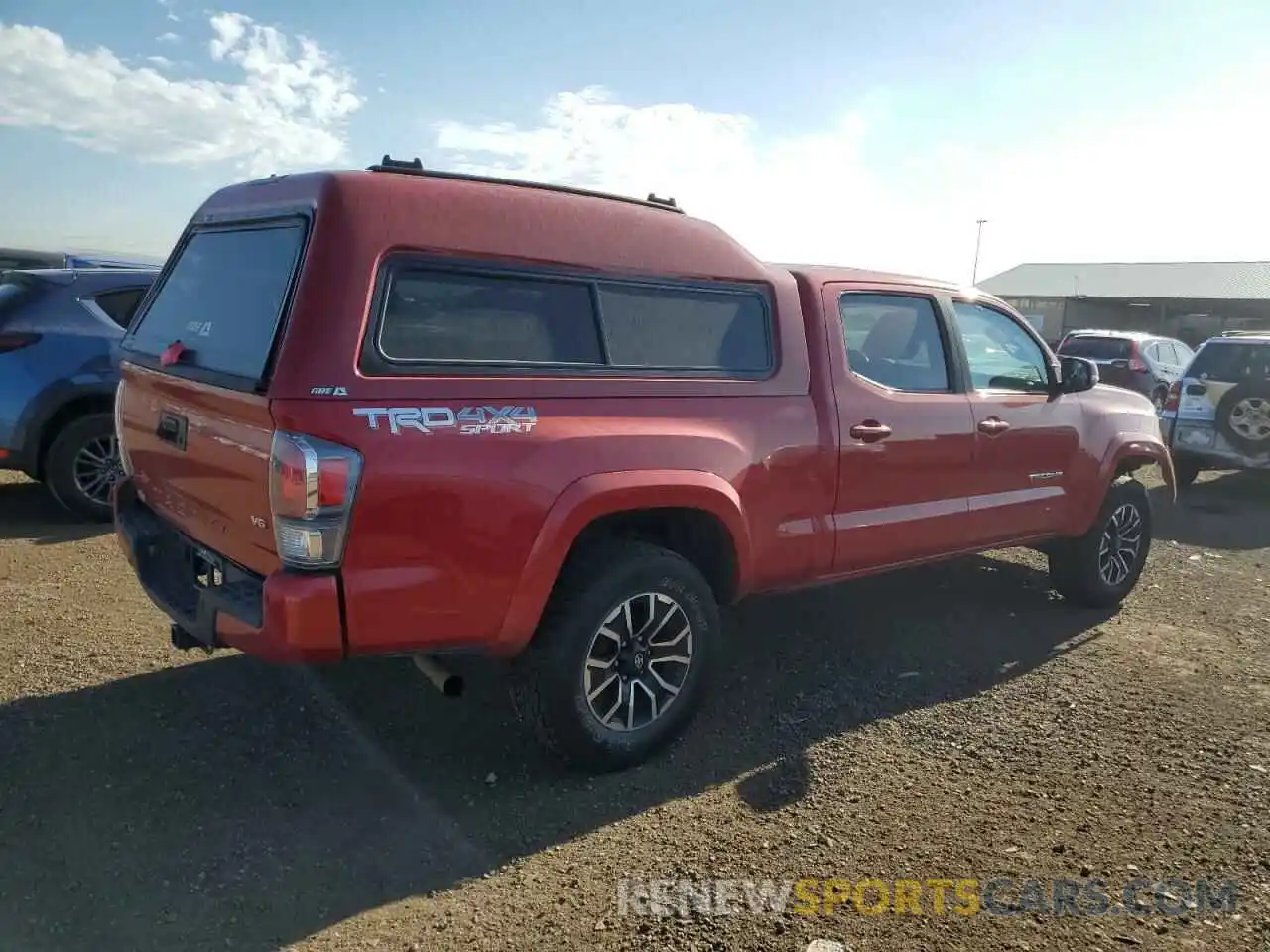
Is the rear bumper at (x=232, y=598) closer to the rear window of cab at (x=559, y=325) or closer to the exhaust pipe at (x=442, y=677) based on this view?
the exhaust pipe at (x=442, y=677)

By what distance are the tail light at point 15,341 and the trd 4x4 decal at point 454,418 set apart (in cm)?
473

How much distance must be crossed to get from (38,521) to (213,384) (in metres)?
4.58

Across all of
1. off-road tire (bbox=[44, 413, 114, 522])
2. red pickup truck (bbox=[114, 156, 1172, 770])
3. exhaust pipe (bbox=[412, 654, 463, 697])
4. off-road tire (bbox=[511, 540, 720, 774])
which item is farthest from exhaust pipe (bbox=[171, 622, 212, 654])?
off-road tire (bbox=[44, 413, 114, 522])

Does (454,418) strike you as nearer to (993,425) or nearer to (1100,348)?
(993,425)

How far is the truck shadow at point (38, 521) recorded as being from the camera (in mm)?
6270

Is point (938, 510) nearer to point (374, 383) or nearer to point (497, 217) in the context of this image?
point (497, 217)

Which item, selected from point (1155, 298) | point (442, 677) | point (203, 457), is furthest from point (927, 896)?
point (1155, 298)

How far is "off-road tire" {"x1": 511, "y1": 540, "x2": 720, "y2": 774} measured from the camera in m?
3.34

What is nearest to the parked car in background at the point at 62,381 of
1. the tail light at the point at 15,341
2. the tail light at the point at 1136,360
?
the tail light at the point at 15,341

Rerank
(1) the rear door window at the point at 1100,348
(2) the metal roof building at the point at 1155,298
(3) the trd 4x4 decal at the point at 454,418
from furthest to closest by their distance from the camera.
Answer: (2) the metal roof building at the point at 1155,298 < (1) the rear door window at the point at 1100,348 < (3) the trd 4x4 decal at the point at 454,418

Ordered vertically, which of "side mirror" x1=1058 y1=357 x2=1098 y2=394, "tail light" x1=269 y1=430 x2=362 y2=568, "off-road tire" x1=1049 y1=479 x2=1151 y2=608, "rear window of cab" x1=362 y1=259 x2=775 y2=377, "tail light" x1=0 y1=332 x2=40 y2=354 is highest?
"rear window of cab" x1=362 y1=259 x2=775 y2=377

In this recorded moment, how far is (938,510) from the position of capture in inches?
183

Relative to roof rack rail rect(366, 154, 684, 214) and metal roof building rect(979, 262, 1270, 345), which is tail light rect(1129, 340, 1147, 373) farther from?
metal roof building rect(979, 262, 1270, 345)

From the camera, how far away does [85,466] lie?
6504 millimetres
